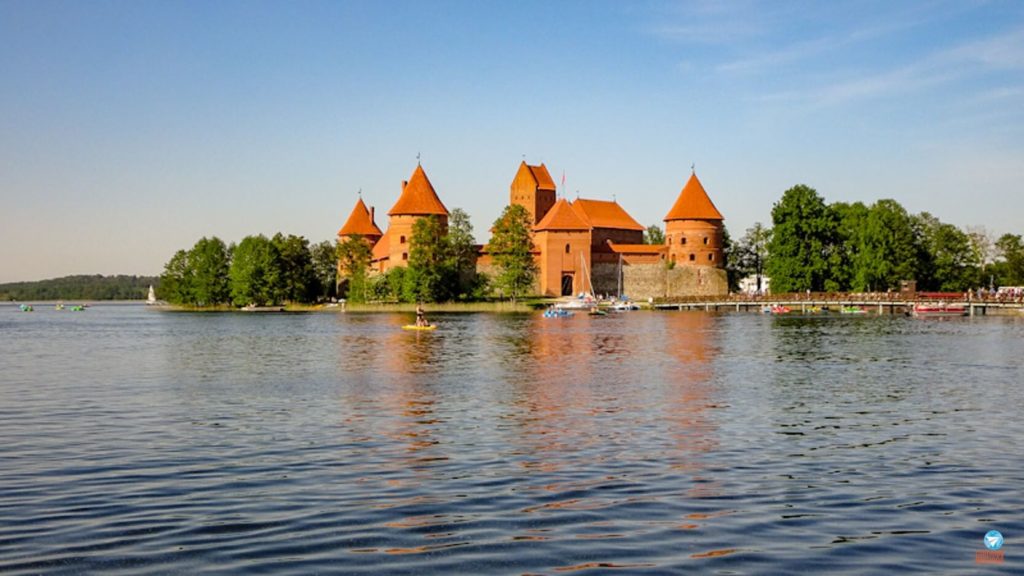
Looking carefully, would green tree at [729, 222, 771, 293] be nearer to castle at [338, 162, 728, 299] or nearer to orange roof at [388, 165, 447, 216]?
castle at [338, 162, 728, 299]

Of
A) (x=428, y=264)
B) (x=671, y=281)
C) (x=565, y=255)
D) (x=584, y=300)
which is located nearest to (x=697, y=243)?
(x=671, y=281)

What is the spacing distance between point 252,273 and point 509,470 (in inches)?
3592

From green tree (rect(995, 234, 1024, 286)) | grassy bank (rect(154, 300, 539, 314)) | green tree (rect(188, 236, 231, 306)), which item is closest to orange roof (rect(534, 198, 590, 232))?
→ grassy bank (rect(154, 300, 539, 314))

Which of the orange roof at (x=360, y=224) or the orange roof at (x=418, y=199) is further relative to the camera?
the orange roof at (x=360, y=224)

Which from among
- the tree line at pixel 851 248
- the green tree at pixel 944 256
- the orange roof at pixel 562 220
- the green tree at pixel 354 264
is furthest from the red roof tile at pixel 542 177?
the green tree at pixel 944 256

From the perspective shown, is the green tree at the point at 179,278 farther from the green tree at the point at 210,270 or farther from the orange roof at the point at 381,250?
the orange roof at the point at 381,250

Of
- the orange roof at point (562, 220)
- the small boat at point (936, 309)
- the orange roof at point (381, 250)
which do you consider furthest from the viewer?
the orange roof at point (381, 250)

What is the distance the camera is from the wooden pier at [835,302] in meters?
80.0

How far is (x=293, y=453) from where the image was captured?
14617mm

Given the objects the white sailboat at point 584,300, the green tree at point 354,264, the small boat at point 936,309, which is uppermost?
the green tree at point 354,264

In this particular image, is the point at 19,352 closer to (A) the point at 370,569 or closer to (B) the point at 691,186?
(A) the point at 370,569

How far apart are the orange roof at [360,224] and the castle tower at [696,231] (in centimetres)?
3535

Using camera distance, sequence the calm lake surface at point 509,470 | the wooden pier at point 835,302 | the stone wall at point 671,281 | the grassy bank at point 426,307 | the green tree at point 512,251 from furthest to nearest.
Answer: the stone wall at point 671,281 < the green tree at point 512,251 < the grassy bank at point 426,307 < the wooden pier at point 835,302 < the calm lake surface at point 509,470

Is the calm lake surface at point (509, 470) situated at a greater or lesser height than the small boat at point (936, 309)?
lesser
